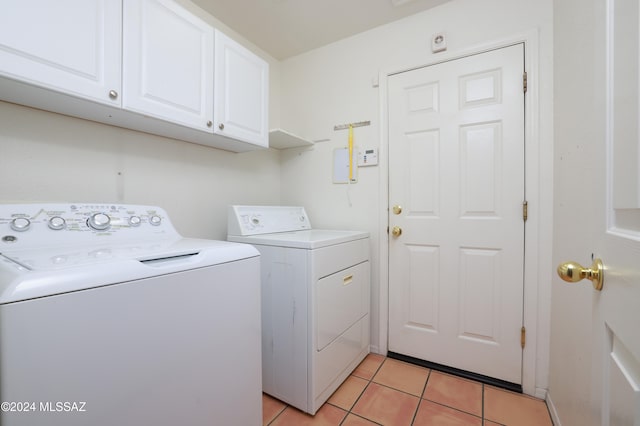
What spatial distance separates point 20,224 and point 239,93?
1142 millimetres

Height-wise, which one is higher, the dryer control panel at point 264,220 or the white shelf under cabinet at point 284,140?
the white shelf under cabinet at point 284,140

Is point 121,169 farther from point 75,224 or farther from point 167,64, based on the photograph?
point 167,64

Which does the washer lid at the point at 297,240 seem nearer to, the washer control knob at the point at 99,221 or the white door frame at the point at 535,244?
the washer control knob at the point at 99,221

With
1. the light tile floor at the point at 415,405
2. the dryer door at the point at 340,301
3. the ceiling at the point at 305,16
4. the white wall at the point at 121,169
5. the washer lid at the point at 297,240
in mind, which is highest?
the ceiling at the point at 305,16

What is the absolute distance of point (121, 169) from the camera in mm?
1348

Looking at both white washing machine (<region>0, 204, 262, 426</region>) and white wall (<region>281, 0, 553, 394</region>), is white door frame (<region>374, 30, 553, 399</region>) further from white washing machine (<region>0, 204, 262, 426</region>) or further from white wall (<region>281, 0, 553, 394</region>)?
white washing machine (<region>0, 204, 262, 426</region>)

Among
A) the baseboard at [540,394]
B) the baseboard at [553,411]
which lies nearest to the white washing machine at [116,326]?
the baseboard at [553,411]

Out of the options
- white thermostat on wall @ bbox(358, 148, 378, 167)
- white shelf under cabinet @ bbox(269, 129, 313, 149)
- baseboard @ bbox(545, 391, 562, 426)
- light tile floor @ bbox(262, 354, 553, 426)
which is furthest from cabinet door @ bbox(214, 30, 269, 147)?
baseboard @ bbox(545, 391, 562, 426)

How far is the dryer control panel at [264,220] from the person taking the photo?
164 centimetres

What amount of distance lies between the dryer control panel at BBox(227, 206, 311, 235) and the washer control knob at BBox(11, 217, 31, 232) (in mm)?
869

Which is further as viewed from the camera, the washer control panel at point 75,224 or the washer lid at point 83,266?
the washer control panel at point 75,224

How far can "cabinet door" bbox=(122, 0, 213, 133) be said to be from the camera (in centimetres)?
109

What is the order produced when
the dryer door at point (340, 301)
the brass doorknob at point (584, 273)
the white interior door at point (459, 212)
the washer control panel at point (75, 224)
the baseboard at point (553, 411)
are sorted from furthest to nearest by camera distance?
the white interior door at point (459, 212), the dryer door at point (340, 301), the baseboard at point (553, 411), the washer control panel at point (75, 224), the brass doorknob at point (584, 273)

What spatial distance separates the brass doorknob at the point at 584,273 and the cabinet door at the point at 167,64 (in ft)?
4.96
